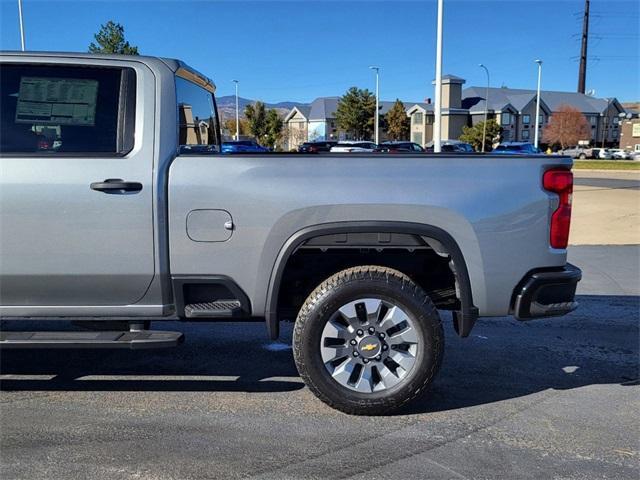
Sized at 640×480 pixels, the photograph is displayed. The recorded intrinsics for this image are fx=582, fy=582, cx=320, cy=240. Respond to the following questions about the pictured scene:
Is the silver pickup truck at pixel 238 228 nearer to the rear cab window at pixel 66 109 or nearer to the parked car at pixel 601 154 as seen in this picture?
the rear cab window at pixel 66 109

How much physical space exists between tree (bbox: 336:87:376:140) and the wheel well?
63926 millimetres

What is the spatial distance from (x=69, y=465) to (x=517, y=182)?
305cm

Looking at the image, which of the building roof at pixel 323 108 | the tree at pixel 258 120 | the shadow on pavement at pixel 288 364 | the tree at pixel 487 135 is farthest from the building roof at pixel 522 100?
the shadow on pavement at pixel 288 364

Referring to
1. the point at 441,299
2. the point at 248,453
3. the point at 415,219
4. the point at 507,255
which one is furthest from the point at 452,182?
the point at 248,453

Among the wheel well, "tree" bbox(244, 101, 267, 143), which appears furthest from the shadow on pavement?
"tree" bbox(244, 101, 267, 143)

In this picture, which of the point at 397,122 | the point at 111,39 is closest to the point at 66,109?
the point at 111,39

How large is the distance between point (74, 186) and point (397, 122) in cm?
7459

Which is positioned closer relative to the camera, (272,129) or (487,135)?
(487,135)

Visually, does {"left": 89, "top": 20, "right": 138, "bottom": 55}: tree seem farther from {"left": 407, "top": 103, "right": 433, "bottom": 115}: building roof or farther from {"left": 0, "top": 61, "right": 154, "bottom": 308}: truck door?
{"left": 407, "top": 103, "right": 433, "bottom": 115}: building roof

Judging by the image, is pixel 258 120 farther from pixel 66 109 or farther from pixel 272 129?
pixel 66 109

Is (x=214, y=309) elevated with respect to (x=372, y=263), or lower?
lower

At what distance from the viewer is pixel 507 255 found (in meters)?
3.62

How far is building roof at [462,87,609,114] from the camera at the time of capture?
274ft

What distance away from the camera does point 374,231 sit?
3574mm
